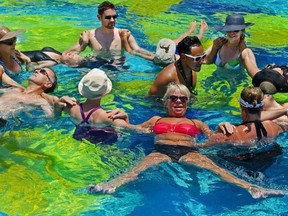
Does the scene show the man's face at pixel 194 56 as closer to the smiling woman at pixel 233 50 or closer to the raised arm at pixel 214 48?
the smiling woman at pixel 233 50

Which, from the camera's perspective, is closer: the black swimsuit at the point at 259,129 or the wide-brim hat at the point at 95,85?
the black swimsuit at the point at 259,129

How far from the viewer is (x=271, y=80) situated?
6.24 metres

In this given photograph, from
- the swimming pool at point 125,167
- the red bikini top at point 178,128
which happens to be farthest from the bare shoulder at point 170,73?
the red bikini top at point 178,128

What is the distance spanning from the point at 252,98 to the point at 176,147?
0.92 metres

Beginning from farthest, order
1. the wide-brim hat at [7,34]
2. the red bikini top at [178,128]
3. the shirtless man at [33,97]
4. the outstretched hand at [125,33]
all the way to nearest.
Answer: the outstretched hand at [125,33] < the wide-brim hat at [7,34] < the shirtless man at [33,97] < the red bikini top at [178,128]

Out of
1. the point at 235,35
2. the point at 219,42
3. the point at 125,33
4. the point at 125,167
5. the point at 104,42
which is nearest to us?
the point at 125,167

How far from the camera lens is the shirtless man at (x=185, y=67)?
649cm

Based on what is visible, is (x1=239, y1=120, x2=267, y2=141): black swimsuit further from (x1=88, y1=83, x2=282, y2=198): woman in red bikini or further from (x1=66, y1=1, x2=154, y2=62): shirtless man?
(x1=66, y1=1, x2=154, y2=62): shirtless man

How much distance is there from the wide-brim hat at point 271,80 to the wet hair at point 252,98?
90 centimetres

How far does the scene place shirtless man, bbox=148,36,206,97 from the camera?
649 cm

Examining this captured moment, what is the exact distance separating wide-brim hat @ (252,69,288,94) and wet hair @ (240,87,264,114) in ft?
2.94

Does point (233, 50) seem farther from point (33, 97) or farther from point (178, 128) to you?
point (33, 97)

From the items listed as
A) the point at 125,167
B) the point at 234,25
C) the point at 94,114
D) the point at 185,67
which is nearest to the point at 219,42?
the point at 234,25

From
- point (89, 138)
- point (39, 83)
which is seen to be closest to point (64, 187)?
point (89, 138)
